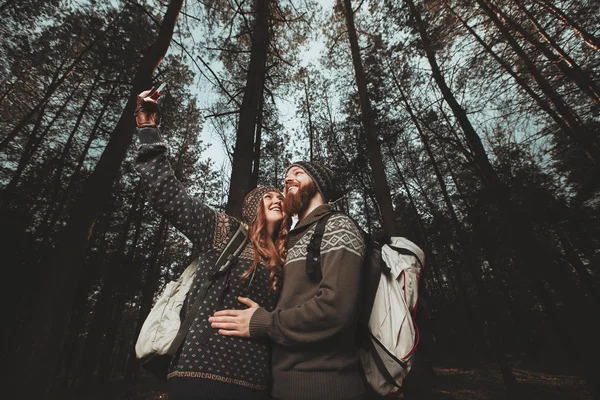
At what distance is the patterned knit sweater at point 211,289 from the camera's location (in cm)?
134

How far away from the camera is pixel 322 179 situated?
2.00 metres

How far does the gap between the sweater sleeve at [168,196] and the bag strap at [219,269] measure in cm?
15

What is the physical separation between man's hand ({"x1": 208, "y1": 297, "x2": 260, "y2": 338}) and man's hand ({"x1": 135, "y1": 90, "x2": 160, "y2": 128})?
1397 millimetres

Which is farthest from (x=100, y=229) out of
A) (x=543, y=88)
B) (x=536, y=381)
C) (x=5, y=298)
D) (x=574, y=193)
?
(x=574, y=193)

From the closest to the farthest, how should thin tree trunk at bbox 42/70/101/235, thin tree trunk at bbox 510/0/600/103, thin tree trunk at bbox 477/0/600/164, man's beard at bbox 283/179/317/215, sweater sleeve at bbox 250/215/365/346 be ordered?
1. sweater sleeve at bbox 250/215/365/346
2. man's beard at bbox 283/179/317/215
3. thin tree trunk at bbox 510/0/600/103
4. thin tree trunk at bbox 477/0/600/164
5. thin tree trunk at bbox 42/70/101/235

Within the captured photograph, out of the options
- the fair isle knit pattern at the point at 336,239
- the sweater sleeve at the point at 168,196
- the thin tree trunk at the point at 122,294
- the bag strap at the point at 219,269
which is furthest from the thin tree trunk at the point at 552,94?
the thin tree trunk at the point at 122,294

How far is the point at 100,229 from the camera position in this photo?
584 inches

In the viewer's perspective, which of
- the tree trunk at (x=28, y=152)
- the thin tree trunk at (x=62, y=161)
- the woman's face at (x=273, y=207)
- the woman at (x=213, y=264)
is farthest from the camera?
the thin tree trunk at (x=62, y=161)

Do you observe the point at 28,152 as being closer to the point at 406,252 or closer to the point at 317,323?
the point at 317,323

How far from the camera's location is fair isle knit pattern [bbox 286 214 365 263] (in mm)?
1403

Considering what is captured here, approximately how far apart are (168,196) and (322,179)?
1.07m

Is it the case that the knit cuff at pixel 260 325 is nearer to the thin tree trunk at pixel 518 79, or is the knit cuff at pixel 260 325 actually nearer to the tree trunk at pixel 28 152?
the thin tree trunk at pixel 518 79

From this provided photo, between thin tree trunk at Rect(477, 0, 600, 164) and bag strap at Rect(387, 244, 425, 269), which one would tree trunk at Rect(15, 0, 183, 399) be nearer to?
bag strap at Rect(387, 244, 425, 269)

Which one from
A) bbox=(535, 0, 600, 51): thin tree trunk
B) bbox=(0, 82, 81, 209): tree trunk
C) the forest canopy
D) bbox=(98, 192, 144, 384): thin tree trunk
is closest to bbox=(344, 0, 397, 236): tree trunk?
the forest canopy
